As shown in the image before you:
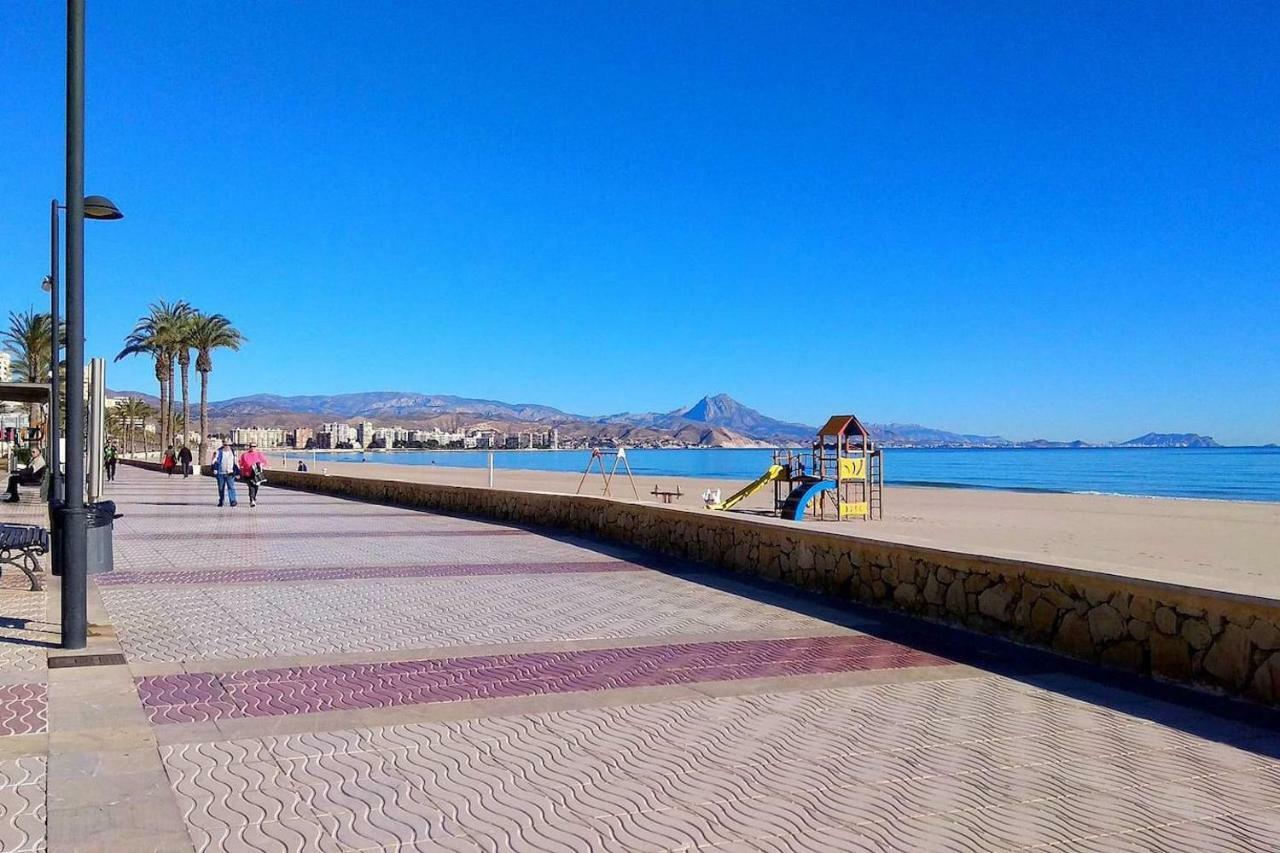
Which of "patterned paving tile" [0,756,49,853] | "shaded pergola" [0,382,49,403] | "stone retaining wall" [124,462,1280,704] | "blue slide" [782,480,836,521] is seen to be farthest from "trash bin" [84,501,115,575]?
"blue slide" [782,480,836,521]

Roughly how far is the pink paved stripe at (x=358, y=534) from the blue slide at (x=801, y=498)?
348 inches

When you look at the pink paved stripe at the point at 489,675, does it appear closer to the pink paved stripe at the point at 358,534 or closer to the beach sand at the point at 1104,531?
the beach sand at the point at 1104,531

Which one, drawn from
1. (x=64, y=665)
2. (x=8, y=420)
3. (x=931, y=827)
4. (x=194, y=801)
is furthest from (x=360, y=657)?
(x=8, y=420)

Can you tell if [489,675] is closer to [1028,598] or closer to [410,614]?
[410,614]

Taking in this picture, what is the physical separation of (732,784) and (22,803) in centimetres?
280

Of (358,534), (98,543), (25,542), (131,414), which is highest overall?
(131,414)

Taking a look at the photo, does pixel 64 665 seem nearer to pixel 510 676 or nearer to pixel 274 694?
pixel 274 694

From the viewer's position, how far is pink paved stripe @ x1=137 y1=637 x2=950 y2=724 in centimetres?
562

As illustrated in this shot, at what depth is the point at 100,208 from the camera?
796cm

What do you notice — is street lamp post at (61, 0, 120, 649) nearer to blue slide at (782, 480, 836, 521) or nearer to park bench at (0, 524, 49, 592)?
park bench at (0, 524, 49, 592)

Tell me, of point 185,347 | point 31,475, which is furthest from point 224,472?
point 185,347

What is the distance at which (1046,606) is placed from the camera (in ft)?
24.1

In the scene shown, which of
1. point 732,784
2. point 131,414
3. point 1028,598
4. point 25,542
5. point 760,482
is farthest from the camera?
Result: point 131,414

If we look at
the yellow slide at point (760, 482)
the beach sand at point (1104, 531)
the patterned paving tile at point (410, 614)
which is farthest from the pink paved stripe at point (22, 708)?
the yellow slide at point (760, 482)
